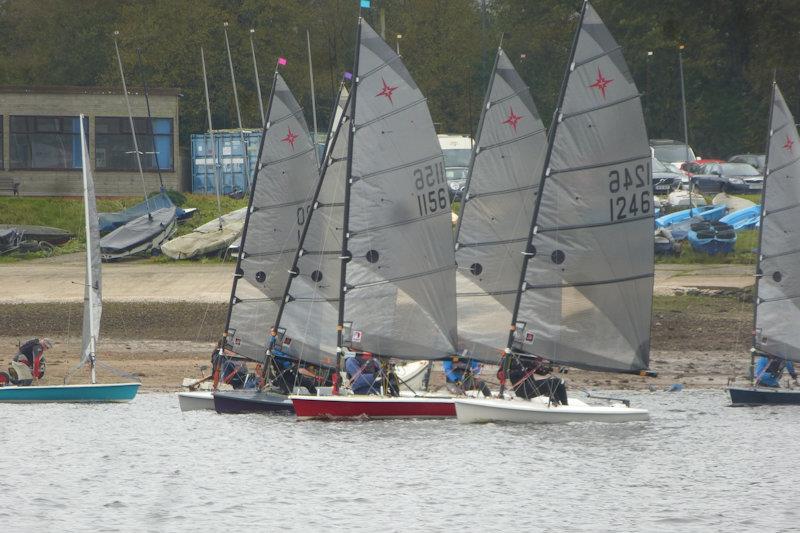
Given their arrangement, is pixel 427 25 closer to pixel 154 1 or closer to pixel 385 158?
pixel 154 1

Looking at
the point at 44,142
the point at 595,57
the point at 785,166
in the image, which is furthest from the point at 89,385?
the point at 44,142

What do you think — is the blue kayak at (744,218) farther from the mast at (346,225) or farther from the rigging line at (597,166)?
the mast at (346,225)

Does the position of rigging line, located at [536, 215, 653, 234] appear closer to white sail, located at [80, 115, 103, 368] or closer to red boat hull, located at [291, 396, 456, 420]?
red boat hull, located at [291, 396, 456, 420]

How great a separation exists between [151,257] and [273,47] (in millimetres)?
A: 25875

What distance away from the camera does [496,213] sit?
33.3 m

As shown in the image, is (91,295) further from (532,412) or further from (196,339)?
(532,412)

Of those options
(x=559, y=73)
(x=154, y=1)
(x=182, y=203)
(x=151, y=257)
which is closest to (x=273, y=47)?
(x=154, y=1)

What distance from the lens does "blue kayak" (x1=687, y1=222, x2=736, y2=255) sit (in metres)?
47.9

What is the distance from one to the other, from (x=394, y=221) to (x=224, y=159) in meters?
33.5

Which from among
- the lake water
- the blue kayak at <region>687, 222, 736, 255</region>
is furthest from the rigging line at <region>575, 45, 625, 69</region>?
the blue kayak at <region>687, 222, 736, 255</region>

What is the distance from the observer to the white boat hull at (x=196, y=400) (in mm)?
31688

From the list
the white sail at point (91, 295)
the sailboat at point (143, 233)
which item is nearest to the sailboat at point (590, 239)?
the white sail at point (91, 295)

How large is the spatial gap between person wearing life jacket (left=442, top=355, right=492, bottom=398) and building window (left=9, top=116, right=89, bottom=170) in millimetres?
31876

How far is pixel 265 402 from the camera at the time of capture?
30.9m
